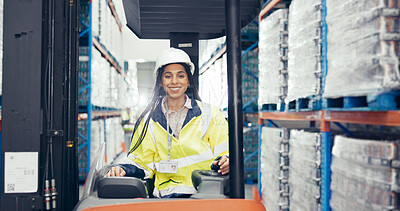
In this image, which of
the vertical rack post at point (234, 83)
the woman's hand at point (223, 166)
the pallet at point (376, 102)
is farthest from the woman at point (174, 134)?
the pallet at point (376, 102)

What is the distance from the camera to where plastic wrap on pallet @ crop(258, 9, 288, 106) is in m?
3.93

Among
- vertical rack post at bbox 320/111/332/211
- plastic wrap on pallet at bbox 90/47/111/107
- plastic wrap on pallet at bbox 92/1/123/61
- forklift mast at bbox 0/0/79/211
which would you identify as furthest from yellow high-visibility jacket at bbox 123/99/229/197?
plastic wrap on pallet at bbox 92/1/123/61

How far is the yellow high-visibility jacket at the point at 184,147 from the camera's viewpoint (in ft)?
7.23

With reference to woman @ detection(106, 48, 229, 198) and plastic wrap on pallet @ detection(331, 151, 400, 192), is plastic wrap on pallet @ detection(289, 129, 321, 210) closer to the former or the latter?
plastic wrap on pallet @ detection(331, 151, 400, 192)

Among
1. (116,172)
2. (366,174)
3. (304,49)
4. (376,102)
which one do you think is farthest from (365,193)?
(116,172)

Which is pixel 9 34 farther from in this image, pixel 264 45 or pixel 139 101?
pixel 264 45

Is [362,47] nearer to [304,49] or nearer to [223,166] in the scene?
[304,49]

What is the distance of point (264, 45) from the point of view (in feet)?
14.6

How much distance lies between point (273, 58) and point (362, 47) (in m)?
1.79

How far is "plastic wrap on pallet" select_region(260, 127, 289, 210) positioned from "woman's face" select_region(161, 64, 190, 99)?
2.15 meters

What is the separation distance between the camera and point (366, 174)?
236cm

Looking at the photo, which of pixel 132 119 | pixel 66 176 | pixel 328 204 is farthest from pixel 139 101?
pixel 328 204

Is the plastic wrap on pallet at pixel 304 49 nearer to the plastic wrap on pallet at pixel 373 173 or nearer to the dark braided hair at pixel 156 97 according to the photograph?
the plastic wrap on pallet at pixel 373 173

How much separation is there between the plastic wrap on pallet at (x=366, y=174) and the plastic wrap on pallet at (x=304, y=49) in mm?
664
